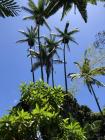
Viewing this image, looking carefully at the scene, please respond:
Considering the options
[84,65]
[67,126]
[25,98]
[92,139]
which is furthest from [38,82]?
[84,65]

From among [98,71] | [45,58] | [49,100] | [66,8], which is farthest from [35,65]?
[49,100]

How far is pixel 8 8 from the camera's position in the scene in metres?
10.5

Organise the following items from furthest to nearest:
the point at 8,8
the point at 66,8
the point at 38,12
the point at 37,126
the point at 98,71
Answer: the point at 38,12
the point at 98,71
the point at 66,8
the point at 37,126
the point at 8,8

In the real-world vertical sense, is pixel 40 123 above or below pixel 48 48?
below

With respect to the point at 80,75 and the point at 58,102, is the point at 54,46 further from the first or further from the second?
the point at 58,102

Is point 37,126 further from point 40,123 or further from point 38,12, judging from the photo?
point 38,12

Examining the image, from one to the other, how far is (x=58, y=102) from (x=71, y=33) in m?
50.3

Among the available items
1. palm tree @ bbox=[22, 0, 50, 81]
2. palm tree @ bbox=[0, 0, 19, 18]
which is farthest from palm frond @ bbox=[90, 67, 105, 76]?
palm tree @ bbox=[0, 0, 19, 18]

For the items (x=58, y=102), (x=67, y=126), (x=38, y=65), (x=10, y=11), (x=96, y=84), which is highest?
(x=38, y=65)

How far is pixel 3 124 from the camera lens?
38.8 ft

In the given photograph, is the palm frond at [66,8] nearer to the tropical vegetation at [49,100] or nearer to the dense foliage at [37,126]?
the tropical vegetation at [49,100]

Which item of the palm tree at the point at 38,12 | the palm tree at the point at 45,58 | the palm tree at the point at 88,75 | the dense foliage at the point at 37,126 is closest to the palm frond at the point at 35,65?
the palm tree at the point at 45,58

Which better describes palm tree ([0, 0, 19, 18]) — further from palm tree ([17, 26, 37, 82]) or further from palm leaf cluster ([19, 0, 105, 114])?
palm tree ([17, 26, 37, 82])

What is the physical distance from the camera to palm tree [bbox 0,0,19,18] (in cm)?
1042
